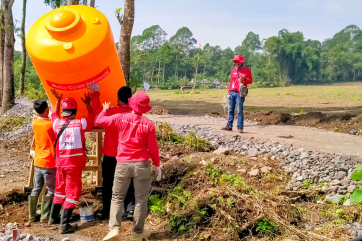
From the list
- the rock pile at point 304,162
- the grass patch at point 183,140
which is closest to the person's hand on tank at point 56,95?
the rock pile at point 304,162

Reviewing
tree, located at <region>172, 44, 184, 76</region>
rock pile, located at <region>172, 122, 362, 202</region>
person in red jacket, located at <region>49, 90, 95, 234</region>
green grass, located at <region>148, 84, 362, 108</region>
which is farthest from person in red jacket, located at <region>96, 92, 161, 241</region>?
tree, located at <region>172, 44, 184, 76</region>

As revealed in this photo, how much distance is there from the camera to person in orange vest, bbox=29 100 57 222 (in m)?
4.70

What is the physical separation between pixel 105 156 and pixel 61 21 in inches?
69.9

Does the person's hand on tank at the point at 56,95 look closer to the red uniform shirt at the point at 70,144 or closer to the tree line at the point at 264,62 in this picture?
the red uniform shirt at the point at 70,144

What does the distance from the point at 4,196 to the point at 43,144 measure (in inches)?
56.1

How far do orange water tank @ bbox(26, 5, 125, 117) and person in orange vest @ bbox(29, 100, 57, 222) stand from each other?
1.05 ft

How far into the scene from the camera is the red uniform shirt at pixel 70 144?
4438mm

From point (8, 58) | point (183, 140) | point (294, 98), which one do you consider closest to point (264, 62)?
point (294, 98)

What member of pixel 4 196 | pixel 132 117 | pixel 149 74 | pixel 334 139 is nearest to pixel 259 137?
pixel 334 139

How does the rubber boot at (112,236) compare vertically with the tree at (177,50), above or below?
below

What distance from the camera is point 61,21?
4.29m

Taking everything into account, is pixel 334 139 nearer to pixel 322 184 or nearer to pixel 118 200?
pixel 322 184

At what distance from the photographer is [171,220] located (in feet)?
15.4

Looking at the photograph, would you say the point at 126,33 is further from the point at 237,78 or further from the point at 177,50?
the point at 177,50
